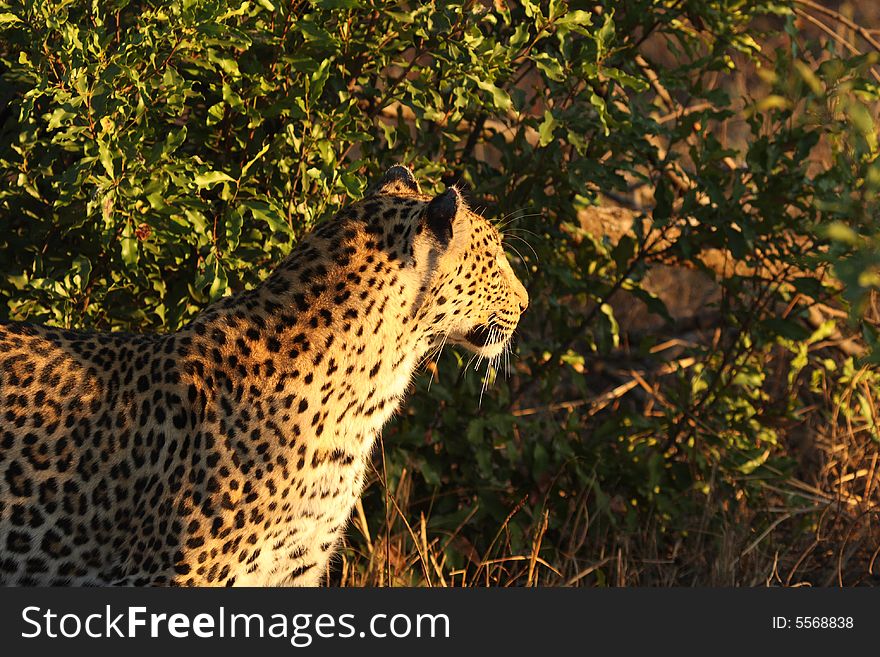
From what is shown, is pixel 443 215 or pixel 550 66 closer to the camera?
pixel 443 215

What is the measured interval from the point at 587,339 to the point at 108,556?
3.21 meters

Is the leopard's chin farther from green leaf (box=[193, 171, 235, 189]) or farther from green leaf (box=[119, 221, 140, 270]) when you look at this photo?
green leaf (box=[119, 221, 140, 270])

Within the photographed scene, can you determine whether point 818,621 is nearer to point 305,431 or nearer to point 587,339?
point 305,431

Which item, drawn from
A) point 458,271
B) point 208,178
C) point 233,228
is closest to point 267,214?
point 233,228

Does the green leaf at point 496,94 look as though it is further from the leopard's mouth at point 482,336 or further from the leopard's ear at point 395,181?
the leopard's mouth at point 482,336

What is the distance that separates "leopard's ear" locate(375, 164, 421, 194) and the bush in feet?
0.91

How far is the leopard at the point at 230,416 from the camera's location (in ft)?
13.8

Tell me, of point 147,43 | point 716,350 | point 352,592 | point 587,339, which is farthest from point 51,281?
point 716,350

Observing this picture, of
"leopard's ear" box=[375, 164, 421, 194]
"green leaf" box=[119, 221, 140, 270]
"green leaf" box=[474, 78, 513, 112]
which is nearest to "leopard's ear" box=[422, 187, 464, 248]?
"leopard's ear" box=[375, 164, 421, 194]

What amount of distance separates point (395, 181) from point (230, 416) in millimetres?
1157

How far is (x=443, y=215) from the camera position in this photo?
4430mm

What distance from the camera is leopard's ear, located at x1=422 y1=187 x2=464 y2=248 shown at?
4.40 meters

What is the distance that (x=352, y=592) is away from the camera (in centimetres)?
438

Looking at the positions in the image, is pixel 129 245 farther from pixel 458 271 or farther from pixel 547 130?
pixel 547 130
